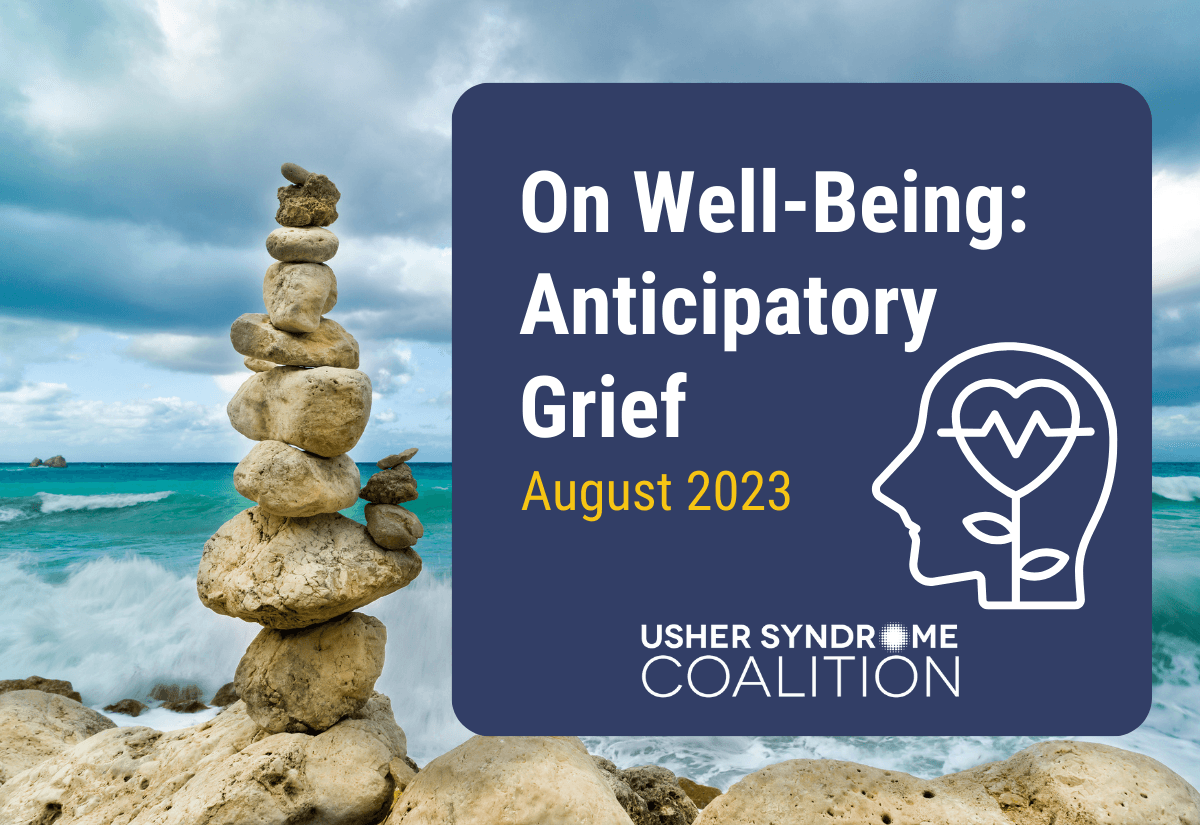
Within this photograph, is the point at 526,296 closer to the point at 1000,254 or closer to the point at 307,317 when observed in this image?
the point at 307,317

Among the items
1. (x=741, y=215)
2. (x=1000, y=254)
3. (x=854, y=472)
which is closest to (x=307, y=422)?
(x=741, y=215)

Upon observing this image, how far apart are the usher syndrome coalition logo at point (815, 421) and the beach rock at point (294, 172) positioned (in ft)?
4.54

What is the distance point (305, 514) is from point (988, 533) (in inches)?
145

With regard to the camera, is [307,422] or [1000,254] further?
[307,422]

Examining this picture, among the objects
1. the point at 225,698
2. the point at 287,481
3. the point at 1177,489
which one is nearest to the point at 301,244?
the point at 287,481

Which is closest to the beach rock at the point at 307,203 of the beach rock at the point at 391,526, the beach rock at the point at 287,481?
the beach rock at the point at 287,481

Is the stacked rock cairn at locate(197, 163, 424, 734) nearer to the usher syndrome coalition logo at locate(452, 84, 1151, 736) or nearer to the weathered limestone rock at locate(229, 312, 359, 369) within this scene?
the weathered limestone rock at locate(229, 312, 359, 369)

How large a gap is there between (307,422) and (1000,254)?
149 inches

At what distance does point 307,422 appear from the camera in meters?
3.42

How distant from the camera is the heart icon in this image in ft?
9.60

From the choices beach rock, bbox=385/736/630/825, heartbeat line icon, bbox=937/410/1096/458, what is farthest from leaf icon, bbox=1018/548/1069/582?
beach rock, bbox=385/736/630/825

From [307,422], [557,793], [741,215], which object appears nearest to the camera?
[557,793]

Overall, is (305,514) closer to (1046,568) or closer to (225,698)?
(1046,568)

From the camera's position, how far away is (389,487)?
3.71 m
